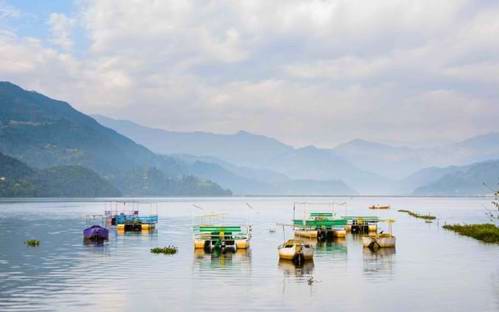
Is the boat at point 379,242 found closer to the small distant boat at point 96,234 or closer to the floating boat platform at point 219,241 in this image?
the floating boat platform at point 219,241

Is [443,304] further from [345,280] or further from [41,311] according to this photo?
[41,311]

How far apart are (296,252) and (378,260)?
12.0m

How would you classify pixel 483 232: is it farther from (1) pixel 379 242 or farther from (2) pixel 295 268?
(2) pixel 295 268

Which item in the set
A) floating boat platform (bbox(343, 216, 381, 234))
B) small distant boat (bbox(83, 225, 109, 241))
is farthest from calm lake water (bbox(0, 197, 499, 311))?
floating boat platform (bbox(343, 216, 381, 234))

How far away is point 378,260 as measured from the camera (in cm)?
7662

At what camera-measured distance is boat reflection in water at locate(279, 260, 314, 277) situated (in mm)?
63244

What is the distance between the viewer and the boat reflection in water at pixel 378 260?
66575mm

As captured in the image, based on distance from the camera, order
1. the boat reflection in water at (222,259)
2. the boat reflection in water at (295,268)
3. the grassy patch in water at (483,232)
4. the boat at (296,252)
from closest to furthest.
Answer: the boat reflection in water at (295,268) < the boat reflection in water at (222,259) < the boat at (296,252) < the grassy patch in water at (483,232)

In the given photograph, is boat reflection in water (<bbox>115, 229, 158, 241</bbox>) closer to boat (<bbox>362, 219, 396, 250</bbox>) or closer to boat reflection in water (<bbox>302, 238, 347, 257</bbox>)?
boat reflection in water (<bbox>302, 238, 347, 257</bbox>)

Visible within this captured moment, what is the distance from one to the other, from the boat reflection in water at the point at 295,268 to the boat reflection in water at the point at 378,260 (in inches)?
245

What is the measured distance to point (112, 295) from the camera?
163 ft

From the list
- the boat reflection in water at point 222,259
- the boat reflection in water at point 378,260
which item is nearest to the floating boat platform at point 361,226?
the boat reflection in water at point 378,260

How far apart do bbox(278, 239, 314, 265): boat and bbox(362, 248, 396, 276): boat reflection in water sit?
23.0ft

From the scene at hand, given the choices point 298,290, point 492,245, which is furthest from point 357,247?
point 298,290
